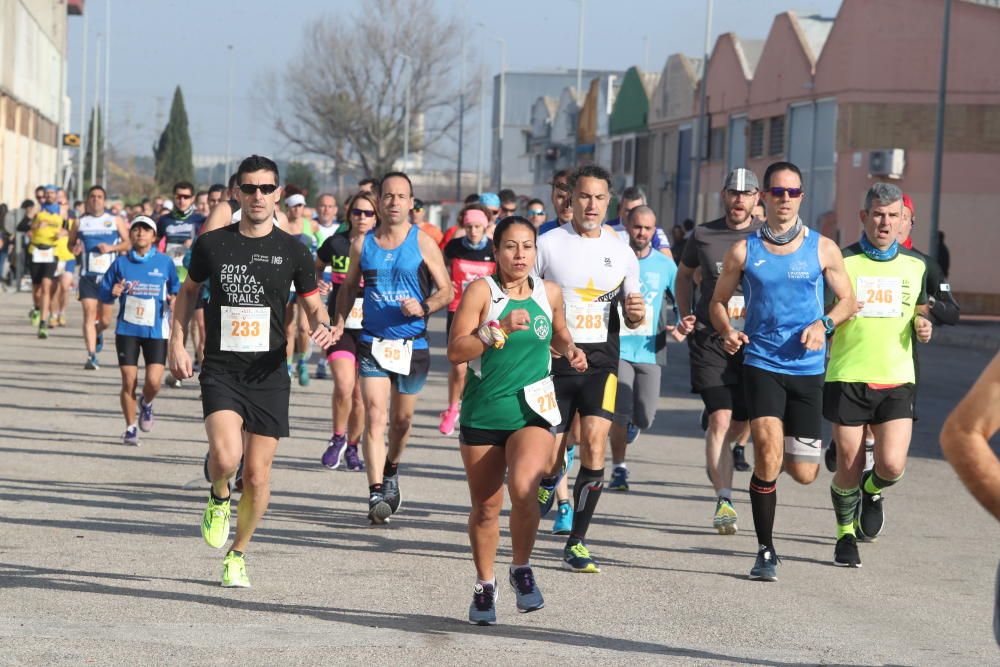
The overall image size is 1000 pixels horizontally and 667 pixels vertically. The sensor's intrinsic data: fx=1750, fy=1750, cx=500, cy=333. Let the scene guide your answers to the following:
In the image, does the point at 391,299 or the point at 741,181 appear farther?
the point at 391,299

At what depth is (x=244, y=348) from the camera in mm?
8141

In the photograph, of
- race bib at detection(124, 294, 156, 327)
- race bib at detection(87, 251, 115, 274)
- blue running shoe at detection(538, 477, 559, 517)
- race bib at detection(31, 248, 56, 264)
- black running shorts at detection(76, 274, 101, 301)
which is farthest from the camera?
race bib at detection(31, 248, 56, 264)

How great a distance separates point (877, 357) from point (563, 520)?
204cm

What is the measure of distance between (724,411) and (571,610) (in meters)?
3.45

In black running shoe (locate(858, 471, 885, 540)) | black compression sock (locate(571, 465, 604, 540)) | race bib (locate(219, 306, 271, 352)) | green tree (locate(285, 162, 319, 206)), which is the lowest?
black running shoe (locate(858, 471, 885, 540))

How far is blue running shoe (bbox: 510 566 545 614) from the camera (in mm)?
7453

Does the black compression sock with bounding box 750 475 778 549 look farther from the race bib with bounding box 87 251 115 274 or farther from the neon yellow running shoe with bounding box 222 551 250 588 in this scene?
the race bib with bounding box 87 251 115 274

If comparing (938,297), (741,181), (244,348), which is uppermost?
(741,181)

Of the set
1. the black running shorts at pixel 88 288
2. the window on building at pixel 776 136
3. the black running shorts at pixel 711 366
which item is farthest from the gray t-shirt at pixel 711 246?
the window on building at pixel 776 136

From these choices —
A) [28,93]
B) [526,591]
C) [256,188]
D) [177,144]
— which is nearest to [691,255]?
[256,188]

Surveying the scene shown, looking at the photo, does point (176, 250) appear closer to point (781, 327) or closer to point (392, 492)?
point (392, 492)

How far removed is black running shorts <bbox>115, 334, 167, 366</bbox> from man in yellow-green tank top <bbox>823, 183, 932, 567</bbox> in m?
6.13

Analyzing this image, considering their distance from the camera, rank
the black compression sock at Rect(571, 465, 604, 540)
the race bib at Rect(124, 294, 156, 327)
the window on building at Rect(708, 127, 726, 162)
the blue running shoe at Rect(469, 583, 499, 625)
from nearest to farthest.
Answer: the blue running shoe at Rect(469, 583, 499, 625), the black compression sock at Rect(571, 465, 604, 540), the race bib at Rect(124, 294, 156, 327), the window on building at Rect(708, 127, 726, 162)

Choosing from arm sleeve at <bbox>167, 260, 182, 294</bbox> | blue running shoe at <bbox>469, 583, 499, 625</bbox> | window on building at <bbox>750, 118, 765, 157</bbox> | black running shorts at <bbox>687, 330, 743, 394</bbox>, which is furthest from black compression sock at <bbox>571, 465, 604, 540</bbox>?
window on building at <bbox>750, 118, 765, 157</bbox>
